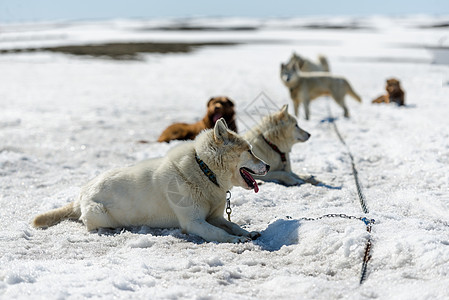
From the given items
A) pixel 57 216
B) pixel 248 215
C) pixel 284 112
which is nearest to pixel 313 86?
pixel 284 112

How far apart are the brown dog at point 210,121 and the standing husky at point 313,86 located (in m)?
2.88

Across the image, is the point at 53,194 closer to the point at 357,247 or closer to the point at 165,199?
the point at 165,199

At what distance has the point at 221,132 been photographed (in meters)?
3.76

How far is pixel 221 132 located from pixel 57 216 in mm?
1721

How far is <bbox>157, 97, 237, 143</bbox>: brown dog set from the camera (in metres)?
7.16

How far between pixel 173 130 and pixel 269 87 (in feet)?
23.8

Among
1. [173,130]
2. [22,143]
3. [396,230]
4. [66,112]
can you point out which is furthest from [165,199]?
[66,112]

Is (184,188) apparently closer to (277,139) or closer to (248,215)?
(248,215)

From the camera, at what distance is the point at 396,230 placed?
334 centimetres

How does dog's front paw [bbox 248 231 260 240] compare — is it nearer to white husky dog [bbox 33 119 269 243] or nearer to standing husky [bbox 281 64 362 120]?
white husky dog [bbox 33 119 269 243]

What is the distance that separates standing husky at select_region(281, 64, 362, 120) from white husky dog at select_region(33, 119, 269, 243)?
20.8 feet

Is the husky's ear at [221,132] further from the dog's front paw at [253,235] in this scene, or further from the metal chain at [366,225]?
the metal chain at [366,225]

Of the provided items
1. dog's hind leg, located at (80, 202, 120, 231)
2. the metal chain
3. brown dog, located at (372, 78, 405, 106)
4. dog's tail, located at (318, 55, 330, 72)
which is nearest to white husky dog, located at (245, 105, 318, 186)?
the metal chain

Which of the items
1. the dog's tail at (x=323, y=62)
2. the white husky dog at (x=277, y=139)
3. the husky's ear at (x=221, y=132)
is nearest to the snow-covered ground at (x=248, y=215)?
the white husky dog at (x=277, y=139)
